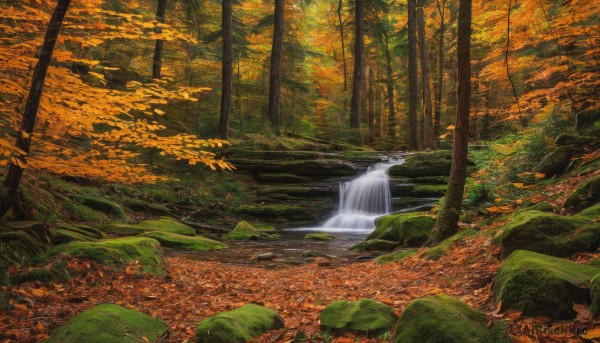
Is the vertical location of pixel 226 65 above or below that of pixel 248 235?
above

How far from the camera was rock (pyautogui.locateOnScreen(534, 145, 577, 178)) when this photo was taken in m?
8.35

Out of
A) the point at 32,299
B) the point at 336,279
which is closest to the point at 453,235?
the point at 336,279

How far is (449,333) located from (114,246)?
4789 mm

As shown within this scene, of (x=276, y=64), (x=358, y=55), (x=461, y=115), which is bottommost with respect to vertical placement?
(x=461, y=115)

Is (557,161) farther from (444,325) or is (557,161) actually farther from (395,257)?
(444,325)

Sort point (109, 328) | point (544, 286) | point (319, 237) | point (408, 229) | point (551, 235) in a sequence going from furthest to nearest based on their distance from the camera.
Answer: point (319, 237), point (408, 229), point (551, 235), point (109, 328), point (544, 286)

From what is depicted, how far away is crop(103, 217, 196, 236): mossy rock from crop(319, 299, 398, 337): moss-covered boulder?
22.0 ft

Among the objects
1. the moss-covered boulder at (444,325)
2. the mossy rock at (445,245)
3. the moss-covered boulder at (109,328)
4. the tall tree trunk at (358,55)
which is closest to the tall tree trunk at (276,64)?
the tall tree trunk at (358,55)

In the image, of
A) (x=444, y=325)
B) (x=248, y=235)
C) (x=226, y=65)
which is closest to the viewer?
(x=444, y=325)

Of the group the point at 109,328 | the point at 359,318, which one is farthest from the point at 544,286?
the point at 109,328

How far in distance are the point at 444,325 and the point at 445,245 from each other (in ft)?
13.3

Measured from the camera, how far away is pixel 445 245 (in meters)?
6.74

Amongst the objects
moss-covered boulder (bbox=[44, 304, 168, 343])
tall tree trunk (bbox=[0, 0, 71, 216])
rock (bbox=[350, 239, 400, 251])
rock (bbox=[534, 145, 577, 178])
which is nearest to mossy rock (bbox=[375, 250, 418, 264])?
rock (bbox=[350, 239, 400, 251])

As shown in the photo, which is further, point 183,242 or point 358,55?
point 358,55
